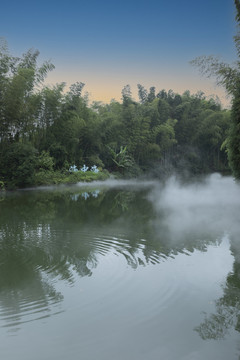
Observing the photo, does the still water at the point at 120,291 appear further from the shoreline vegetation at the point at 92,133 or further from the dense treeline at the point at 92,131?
the dense treeline at the point at 92,131

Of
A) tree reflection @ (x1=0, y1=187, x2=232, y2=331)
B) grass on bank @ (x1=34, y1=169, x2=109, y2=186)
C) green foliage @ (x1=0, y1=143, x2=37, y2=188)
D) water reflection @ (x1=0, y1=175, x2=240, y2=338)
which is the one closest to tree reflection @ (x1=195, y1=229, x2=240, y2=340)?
water reflection @ (x1=0, y1=175, x2=240, y2=338)

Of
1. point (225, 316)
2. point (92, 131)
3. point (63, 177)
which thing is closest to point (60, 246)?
point (225, 316)

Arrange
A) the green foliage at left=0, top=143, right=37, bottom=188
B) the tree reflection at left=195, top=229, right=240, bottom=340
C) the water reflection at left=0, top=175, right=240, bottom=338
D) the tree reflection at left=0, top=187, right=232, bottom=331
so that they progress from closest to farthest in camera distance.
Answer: the tree reflection at left=195, top=229, right=240, bottom=340, the water reflection at left=0, top=175, right=240, bottom=338, the tree reflection at left=0, top=187, right=232, bottom=331, the green foliage at left=0, top=143, right=37, bottom=188

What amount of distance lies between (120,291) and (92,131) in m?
17.4

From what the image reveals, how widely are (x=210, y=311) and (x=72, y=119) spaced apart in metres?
16.6

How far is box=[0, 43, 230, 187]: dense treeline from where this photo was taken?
13.6 m

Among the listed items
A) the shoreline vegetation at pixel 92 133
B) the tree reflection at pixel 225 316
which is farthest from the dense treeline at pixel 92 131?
the tree reflection at pixel 225 316

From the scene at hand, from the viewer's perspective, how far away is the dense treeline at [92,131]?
44.7 ft

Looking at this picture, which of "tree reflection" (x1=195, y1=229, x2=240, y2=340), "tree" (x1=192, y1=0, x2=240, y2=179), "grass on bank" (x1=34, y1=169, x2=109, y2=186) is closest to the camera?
"tree reflection" (x1=195, y1=229, x2=240, y2=340)

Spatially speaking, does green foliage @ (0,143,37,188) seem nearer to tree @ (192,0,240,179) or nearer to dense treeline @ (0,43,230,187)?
dense treeline @ (0,43,230,187)

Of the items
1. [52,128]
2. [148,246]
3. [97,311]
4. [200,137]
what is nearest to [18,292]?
[97,311]

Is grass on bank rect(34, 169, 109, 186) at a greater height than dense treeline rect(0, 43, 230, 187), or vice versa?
dense treeline rect(0, 43, 230, 187)

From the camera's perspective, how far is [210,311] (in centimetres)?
260

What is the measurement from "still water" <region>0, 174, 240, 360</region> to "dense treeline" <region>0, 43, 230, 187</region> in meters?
8.97
